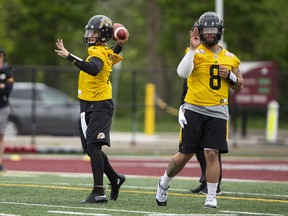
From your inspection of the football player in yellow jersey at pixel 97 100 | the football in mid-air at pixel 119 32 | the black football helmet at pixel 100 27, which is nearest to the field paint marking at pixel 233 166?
the football in mid-air at pixel 119 32

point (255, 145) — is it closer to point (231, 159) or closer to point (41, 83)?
point (231, 159)

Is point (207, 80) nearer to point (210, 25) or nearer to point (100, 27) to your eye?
point (210, 25)

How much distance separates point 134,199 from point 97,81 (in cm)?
150

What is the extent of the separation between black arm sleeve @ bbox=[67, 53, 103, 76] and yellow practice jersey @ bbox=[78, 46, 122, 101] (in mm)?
113

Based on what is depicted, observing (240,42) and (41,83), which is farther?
(240,42)

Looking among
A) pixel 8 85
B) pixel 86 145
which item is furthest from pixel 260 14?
pixel 86 145

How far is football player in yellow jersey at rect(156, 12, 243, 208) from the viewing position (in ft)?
30.8

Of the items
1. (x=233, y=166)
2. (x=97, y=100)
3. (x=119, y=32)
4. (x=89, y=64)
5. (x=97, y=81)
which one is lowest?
(x=233, y=166)

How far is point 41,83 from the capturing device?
24.7m

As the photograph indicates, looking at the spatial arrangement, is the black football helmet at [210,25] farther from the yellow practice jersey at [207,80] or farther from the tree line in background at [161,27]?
the tree line in background at [161,27]

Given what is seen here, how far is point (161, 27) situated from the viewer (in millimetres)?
36188

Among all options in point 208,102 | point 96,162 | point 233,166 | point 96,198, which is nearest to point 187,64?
point 208,102

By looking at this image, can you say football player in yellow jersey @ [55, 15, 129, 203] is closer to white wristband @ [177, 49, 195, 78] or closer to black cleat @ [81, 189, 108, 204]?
black cleat @ [81, 189, 108, 204]

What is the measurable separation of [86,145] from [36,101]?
45.3ft
